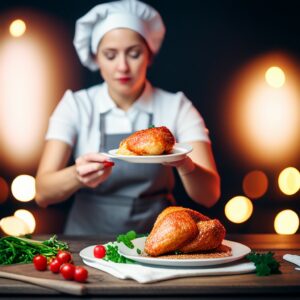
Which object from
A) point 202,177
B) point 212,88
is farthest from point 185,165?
point 212,88

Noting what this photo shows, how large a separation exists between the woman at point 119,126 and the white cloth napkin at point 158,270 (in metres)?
0.96

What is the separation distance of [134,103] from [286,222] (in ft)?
3.66

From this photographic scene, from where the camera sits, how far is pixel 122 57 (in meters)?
2.50

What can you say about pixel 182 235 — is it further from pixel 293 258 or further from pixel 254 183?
pixel 254 183

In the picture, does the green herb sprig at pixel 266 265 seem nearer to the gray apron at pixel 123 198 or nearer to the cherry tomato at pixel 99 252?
the cherry tomato at pixel 99 252

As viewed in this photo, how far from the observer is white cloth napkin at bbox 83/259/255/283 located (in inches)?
53.2

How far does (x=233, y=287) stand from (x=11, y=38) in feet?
7.20

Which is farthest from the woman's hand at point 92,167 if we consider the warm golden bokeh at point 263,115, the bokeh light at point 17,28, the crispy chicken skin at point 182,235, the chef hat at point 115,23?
the bokeh light at point 17,28

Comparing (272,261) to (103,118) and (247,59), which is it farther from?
(247,59)

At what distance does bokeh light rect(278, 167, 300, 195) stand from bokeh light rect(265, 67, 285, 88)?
45 centimetres

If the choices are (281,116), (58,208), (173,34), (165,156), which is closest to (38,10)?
(173,34)

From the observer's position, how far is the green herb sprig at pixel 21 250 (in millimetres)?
1560

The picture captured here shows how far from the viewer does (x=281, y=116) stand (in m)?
3.17

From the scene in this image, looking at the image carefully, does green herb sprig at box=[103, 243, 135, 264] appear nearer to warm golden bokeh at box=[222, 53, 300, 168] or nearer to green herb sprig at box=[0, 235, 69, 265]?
green herb sprig at box=[0, 235, 69, 265]
